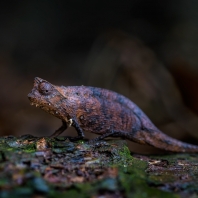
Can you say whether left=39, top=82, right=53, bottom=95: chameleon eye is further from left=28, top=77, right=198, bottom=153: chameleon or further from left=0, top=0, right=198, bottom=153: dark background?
left=0, top=0, right=198, bottom=153: dark background

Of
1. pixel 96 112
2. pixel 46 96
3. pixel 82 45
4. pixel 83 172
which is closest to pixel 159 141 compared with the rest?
pixel 96 112

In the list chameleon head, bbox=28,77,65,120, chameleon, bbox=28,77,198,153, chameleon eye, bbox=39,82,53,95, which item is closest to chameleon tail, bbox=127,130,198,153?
chameleon, bbox=28,77,198,153

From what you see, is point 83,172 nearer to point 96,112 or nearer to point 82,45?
point 96,112

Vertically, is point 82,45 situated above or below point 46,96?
above

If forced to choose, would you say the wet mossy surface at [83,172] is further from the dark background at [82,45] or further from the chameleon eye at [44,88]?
the dark background at [82,45]

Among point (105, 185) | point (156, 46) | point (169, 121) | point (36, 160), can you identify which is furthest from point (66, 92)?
point (156, 46)

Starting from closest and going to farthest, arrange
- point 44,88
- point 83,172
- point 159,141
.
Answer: point 83,172
point 44,88
point 159,141

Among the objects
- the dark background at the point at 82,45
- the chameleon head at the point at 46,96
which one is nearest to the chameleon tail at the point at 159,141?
the chameleon head at the point at 46,96
